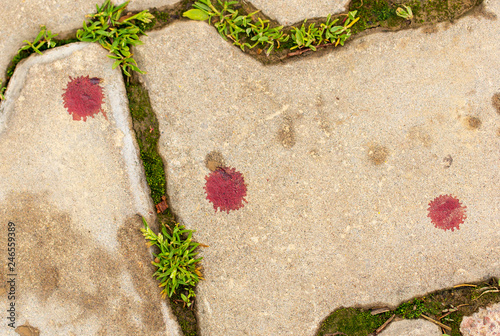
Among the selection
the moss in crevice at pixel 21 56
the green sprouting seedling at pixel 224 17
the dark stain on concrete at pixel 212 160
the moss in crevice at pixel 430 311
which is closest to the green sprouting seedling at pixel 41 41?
the moss in crevice at pixel 21 56

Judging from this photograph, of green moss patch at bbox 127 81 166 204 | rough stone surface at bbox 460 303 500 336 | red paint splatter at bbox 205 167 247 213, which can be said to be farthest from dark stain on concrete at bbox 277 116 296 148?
rough stone surface at bbox 460 303 500 336

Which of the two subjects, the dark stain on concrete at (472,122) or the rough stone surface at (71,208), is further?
the dark stain on concrete at (472,122)

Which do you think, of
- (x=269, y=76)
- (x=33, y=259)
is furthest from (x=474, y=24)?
(x=33, y=259)

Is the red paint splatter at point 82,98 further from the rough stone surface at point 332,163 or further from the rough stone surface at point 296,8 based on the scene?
the rough stone surface at point 296,8

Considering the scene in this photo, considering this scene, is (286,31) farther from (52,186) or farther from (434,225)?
(52,186)

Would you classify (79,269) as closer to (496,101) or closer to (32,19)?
(32,19)
